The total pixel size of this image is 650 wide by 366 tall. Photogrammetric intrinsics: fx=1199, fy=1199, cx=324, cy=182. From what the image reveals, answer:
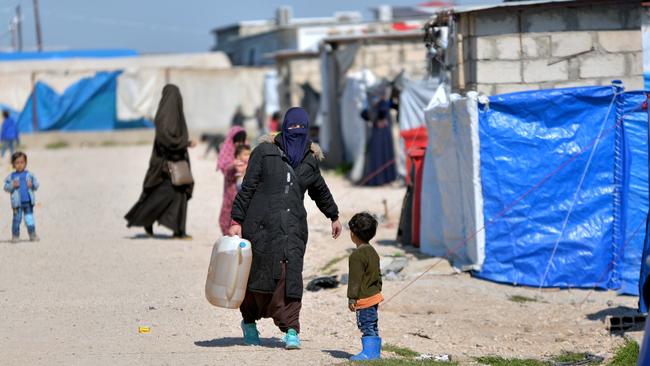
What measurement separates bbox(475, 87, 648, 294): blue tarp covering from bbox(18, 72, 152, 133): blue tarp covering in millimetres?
27652

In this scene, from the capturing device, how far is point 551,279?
10.6m

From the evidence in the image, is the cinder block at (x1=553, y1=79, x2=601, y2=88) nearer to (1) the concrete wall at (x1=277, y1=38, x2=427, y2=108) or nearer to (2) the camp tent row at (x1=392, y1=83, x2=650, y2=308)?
(2) the camp tent row at (x1=392, y1=83, x2=650, y2=308)

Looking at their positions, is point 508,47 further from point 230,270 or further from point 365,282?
point 230,270

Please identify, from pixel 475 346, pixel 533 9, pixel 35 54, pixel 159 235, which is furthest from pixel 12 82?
pixel 475 346

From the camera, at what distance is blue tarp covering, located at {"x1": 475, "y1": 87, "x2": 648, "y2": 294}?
10.6 m

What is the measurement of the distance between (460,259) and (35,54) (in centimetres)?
3563

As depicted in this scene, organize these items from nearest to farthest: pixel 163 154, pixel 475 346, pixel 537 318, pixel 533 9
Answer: pixel 475 346, pixel 537 318, pixel 533 9, pixel 163 154

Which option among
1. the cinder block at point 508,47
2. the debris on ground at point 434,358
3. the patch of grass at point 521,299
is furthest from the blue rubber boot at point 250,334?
the cinder block at point 508,47

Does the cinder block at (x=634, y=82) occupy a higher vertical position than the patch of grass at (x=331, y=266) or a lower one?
higher

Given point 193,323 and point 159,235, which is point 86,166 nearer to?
point 159,235

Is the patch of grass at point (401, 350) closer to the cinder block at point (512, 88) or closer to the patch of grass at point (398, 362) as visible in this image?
the patch of grass at point (398, 362)

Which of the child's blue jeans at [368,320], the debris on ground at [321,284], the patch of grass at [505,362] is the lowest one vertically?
the debris on ground at [321,284]

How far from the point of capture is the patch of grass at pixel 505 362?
7.58m

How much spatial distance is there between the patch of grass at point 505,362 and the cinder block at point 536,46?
4360 millimetres
